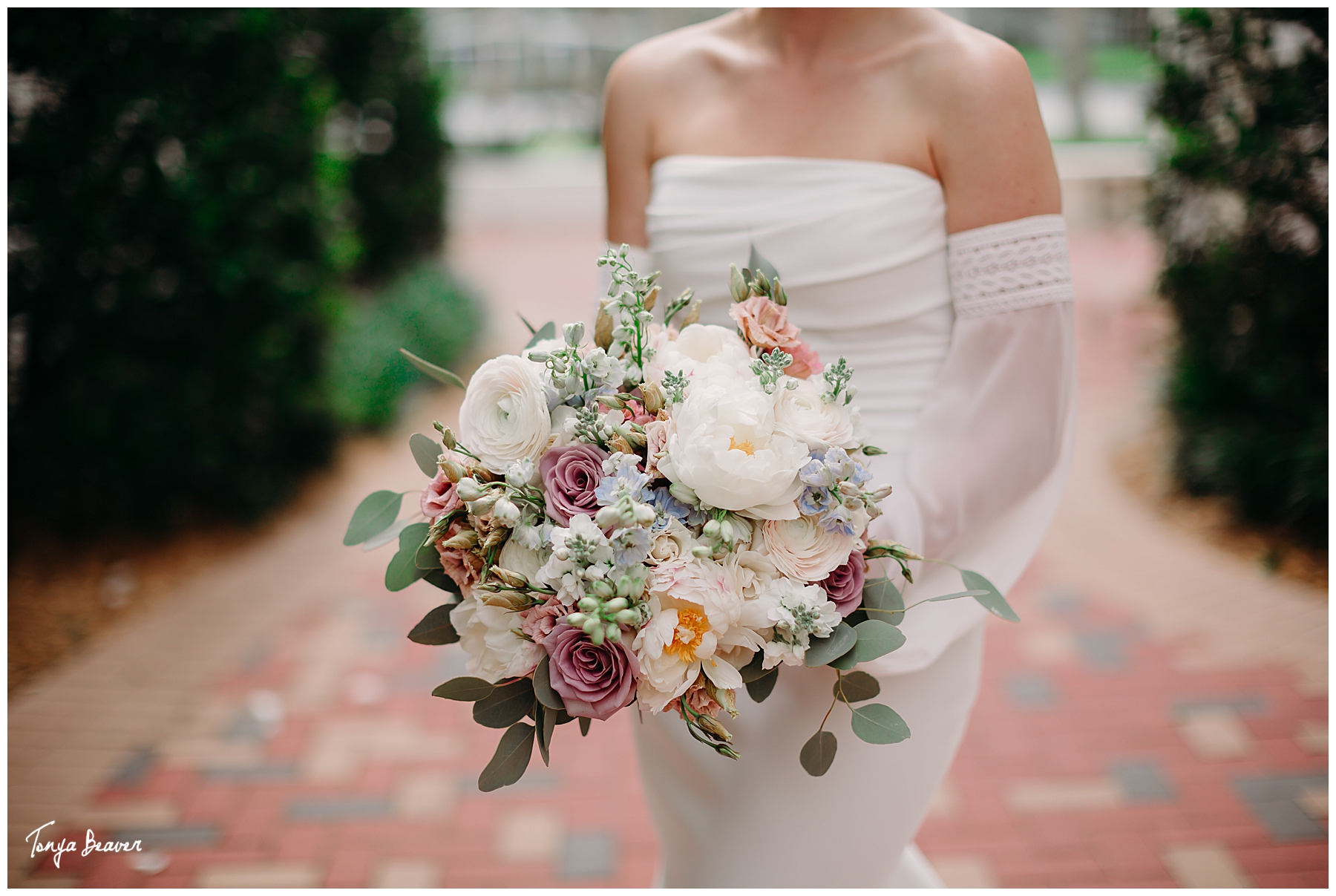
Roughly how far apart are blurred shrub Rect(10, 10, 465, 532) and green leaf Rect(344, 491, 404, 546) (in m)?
3.58

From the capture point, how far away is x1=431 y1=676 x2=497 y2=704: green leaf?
4.26ft

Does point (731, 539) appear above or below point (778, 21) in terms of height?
below

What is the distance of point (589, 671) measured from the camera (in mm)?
1227

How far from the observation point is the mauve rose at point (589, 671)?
1209 millimetres

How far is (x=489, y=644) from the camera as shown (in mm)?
1298

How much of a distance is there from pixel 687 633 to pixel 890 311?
2.98 feet

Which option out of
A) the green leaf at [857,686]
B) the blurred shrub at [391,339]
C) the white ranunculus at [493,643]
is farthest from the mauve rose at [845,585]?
the blurred shrub at [391,339]

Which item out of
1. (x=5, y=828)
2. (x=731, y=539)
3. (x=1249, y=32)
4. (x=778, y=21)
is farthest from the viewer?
(x=1249, y=32)

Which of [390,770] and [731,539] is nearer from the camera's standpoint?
[731,539]

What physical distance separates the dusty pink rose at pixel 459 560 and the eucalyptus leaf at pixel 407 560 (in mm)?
60

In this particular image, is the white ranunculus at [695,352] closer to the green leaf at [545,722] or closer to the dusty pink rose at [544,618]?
the dusty pink rose at [544,618]

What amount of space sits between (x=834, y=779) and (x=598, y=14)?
65.1 ft

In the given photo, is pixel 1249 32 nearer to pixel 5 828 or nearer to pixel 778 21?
pixel 778 21

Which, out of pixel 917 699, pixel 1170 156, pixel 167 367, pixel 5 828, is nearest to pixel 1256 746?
pixel 917 699
